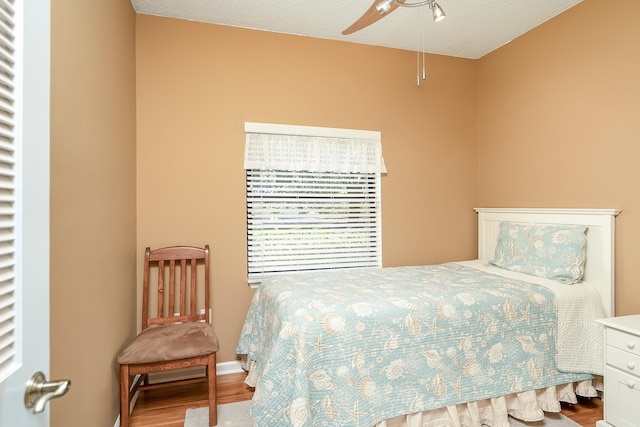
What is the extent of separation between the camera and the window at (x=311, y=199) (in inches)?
115

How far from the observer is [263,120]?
2912 millimetres

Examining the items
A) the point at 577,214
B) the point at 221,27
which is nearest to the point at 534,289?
the point at 577,214

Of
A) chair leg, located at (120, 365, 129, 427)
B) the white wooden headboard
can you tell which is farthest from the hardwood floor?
the white wooden headboard

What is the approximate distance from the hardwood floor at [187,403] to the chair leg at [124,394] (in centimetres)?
21

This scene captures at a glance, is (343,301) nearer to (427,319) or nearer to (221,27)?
(427,319)

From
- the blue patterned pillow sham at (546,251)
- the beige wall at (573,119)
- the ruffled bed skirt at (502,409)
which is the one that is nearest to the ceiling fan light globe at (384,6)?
the beige wall at (573,119)

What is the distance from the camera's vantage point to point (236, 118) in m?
2.85

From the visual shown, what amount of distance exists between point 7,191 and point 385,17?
284 centimetres

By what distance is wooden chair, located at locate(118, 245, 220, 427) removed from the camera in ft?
6.41

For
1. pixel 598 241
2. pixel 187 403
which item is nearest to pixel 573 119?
pixel 598 241

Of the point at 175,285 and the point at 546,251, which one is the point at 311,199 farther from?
the point at 546,251

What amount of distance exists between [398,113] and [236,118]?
1573 mm

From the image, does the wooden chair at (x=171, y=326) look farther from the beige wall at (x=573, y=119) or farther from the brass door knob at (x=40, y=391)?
the beige wall at (x=573, y=119)

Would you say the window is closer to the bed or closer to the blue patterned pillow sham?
the bed
